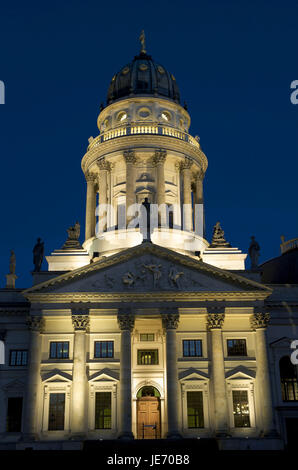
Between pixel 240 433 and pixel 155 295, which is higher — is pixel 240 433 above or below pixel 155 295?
below

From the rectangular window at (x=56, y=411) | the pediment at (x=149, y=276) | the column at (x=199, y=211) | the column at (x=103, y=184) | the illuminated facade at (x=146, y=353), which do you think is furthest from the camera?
the column at (x=199, y=211)

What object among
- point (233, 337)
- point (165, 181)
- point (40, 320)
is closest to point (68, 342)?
point (40, 320)

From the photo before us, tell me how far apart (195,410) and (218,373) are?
3.64m

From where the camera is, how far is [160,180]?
2231 inches

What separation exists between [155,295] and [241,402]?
34.9 ft

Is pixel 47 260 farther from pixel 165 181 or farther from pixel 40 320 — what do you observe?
pixel 165 181

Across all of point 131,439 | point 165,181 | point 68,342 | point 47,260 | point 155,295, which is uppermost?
point 165,181

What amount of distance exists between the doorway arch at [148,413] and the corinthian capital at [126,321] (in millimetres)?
5669

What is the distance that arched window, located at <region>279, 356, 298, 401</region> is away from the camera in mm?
44656

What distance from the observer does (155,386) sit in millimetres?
44844

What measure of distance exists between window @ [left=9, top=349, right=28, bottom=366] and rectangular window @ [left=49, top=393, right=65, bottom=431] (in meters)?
3.77

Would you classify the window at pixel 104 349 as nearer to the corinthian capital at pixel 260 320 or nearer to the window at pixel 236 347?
the window at pixel 236 347

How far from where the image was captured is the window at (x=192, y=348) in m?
44.6

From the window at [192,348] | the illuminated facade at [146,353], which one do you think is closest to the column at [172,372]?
the illuminated facade at [146,353]
